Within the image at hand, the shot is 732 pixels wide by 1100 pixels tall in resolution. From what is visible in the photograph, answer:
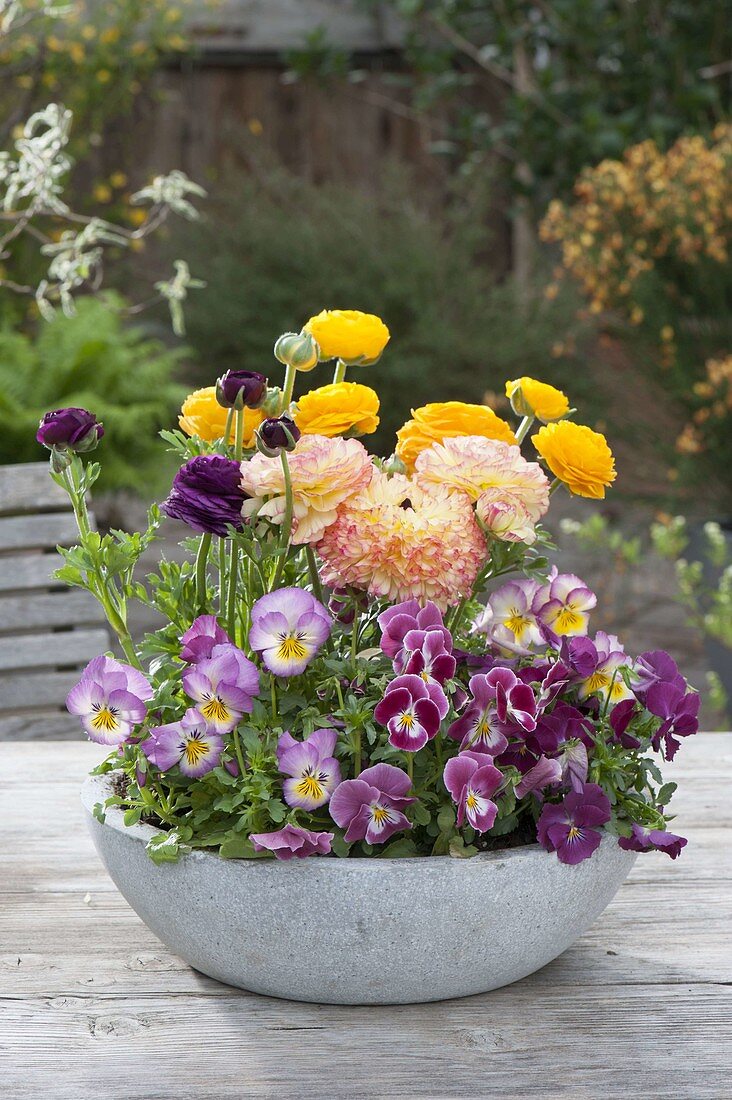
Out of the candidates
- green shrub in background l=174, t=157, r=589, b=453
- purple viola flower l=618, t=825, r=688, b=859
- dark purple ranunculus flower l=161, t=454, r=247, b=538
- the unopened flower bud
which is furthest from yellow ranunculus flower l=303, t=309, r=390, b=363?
green shrub in background l=174, t=157, r=589, b=453

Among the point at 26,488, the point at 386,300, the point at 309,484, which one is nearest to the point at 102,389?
the point at 386,300

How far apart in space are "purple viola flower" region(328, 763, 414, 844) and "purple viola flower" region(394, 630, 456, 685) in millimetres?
54

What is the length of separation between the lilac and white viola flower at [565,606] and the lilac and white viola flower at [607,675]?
33mm

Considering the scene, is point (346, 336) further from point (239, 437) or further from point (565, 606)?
point (565, 606)

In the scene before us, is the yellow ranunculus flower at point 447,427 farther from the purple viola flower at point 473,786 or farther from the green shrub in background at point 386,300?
the green shrub in background at point 386,300

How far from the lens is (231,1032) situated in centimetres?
67

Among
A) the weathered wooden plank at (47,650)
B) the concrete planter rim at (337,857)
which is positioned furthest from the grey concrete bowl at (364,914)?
the weathered wooden plank at (47,650)

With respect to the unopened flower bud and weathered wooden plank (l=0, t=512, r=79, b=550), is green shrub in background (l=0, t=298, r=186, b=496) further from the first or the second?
the unopened flower bud

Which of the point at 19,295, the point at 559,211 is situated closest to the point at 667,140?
the point at 559,211

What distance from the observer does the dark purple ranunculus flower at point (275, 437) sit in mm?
636

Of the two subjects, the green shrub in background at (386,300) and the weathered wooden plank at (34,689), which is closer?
the weathered wooden plank at (34,689)

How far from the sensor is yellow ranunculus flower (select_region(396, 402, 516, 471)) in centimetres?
75

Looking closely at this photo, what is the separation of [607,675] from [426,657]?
0.13 metres

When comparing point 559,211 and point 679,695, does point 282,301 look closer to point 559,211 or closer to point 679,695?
point 559,211
